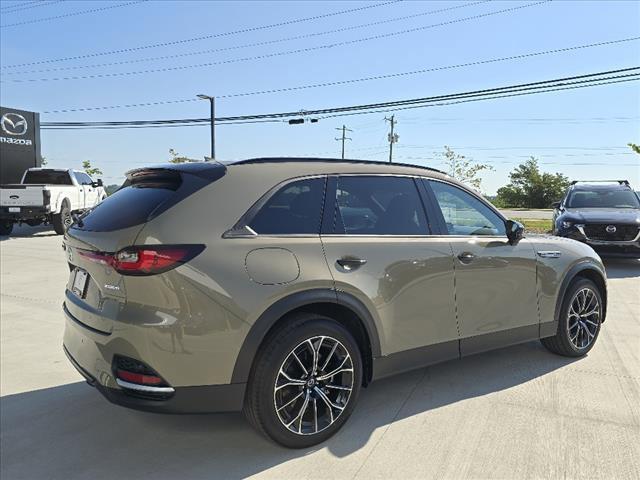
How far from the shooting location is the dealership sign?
20812 millimetres

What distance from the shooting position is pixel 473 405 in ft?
11.6

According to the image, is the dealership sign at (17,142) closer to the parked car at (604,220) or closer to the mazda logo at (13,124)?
the mazda logo at (13,124)

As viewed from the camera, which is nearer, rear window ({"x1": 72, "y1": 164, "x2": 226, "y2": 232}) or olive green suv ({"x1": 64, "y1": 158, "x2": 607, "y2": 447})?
olive green suv ({"x1": 64, "y1": 158, "x2": 607, "y2": 447})

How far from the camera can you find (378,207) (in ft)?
11.3

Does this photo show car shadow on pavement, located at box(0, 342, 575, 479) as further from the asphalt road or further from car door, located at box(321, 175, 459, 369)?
car door, located at box(321, 175, 459, 369)

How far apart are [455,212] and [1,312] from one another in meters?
5.37

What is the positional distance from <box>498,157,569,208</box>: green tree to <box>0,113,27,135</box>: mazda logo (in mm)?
57596

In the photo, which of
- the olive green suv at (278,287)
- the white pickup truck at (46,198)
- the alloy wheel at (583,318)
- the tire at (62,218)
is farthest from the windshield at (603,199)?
the tire at (62,218)

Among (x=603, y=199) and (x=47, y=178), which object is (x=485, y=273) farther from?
(x=47, y=178)

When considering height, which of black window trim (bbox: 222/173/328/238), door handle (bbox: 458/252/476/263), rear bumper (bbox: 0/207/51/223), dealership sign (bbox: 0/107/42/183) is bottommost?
rear bumper (bbox: 0/207/51/223)

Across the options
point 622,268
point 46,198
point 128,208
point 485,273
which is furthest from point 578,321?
point 46,198

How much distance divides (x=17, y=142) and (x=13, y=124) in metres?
0.73

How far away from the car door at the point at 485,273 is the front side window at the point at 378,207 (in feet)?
0.69

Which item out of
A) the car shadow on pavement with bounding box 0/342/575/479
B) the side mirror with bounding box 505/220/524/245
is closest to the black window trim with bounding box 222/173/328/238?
the car shadow on pavement with bounding box 0/342/575/479
